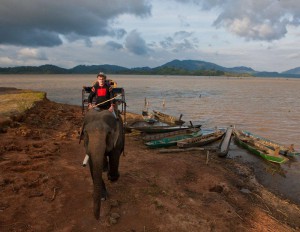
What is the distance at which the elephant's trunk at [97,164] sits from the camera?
273 inches

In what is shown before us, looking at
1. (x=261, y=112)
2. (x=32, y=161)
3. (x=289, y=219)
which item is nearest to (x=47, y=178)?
(x=32, y=161)

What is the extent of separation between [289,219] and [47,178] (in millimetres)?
9181

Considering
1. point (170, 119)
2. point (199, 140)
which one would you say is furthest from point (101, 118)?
point (170, 119)

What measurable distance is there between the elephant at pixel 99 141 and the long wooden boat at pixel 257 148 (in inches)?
515

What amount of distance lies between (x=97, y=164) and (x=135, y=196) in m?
3.19

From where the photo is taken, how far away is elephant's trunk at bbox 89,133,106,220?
6.93 m

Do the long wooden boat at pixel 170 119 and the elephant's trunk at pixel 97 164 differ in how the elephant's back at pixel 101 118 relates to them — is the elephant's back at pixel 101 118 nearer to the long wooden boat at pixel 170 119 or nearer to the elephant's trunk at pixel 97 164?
the elephant's trunk at pixel 97 164

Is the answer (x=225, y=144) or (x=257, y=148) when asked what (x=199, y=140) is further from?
(x=257, y=148)

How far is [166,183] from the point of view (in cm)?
1173

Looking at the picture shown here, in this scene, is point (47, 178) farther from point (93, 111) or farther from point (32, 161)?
point (93, 111)

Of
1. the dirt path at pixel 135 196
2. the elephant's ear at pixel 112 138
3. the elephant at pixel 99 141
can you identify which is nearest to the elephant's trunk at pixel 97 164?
the elephant at pixel 99 141

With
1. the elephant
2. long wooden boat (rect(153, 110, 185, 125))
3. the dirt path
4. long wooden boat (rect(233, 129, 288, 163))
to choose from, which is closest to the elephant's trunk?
the elephant

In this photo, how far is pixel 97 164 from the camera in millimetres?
6984

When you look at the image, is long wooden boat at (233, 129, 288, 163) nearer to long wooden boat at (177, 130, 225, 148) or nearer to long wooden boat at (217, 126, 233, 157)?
long wooden boat at (217, 126, 233, 157)
